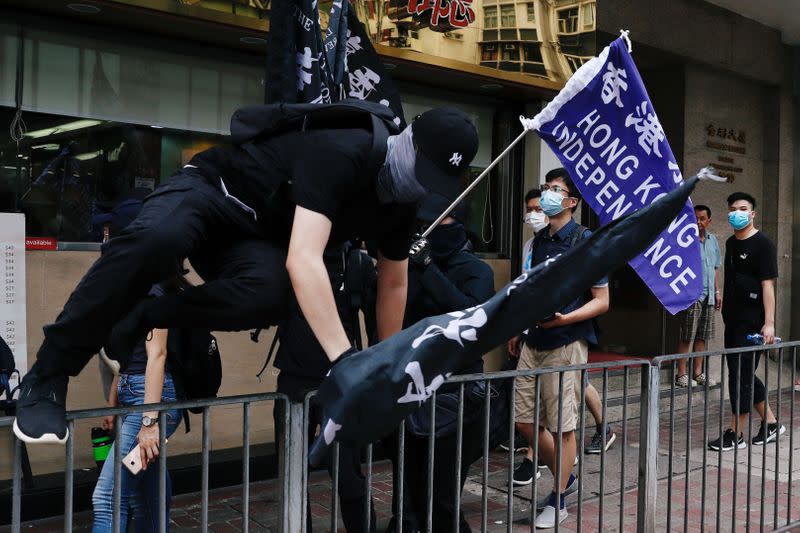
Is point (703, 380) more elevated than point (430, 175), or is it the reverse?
point (430, 175)

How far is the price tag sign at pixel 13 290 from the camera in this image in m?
5.42

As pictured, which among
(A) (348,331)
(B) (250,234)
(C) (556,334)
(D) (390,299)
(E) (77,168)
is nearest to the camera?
(B) (250,234)

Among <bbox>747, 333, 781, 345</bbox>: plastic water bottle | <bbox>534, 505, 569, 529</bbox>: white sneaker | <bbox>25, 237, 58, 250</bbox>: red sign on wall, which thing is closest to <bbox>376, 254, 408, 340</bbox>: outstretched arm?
<bbox>534, 505, 569, 529</bbox>: white sneaker

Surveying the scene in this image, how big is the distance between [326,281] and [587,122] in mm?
2502

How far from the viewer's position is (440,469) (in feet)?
13.7

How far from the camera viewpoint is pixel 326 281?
2.65m

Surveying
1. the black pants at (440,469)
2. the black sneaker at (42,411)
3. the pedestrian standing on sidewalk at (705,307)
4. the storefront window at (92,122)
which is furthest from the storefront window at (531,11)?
the black sneaker at (42,411)

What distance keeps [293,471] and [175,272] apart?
74cm

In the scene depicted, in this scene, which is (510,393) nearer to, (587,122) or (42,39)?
(587,122)

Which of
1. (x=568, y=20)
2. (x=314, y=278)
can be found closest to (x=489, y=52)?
(x=568, y=20)

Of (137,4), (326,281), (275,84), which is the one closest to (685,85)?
(137,4)

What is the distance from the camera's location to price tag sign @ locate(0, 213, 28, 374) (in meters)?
5.42

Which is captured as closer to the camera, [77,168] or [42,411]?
[42,411]

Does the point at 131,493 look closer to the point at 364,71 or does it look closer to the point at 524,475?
the point at 364,71
